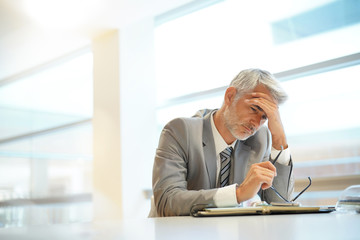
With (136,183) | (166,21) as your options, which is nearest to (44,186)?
(136,183)

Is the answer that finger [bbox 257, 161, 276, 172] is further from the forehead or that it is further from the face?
the forehead

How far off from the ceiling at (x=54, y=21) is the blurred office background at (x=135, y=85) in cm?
1

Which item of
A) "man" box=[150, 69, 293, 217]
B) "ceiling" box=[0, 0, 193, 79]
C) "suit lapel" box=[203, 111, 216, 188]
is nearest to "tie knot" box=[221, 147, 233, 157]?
"man" box=[150, 69, 293, 217]

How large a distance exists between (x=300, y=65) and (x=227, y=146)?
1929 millimetres

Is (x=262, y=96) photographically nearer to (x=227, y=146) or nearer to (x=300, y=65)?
(x=227, y=146)

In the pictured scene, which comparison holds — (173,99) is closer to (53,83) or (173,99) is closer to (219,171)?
(53,83)

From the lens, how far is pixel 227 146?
2.08m

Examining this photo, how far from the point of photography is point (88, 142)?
547 centimetres

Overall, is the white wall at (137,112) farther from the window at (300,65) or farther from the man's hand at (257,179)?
the man's hand at (257,179)

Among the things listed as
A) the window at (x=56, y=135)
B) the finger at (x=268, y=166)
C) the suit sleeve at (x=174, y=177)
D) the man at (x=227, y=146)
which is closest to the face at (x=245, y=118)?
the man at (x=227, y=146)

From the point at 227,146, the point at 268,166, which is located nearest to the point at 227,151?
the point at 227,146

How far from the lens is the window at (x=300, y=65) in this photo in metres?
3.38

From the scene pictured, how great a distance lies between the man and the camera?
1807 mm

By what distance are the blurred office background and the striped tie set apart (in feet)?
5.60
